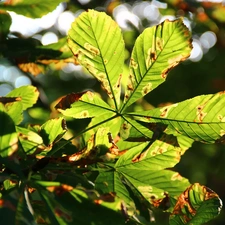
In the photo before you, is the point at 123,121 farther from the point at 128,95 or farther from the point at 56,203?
the point at 56,203

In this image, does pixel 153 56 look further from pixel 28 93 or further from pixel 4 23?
pixel 4 23

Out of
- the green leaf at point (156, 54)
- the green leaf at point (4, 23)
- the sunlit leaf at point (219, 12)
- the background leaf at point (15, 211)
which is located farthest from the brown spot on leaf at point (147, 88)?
the sunlit leaf at point (219, 12)

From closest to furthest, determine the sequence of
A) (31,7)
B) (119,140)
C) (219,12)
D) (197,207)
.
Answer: (197,207) → (119,140) → (31,7) → (219,12)

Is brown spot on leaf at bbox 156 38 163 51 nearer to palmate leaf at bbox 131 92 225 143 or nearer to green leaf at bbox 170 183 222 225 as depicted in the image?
palmate leaf at bbox 131 92 225 143

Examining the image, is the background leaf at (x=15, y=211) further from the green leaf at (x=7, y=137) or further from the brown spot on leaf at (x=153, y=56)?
the brown spot on leaf at (x=153, y=56)

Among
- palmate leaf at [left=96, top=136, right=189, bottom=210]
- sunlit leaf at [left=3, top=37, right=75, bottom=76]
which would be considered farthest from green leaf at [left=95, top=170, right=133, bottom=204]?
sunlit leaf at [left=3, top=37, right=75, bottom=76]

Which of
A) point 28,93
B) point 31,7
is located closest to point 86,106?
point 28,93
